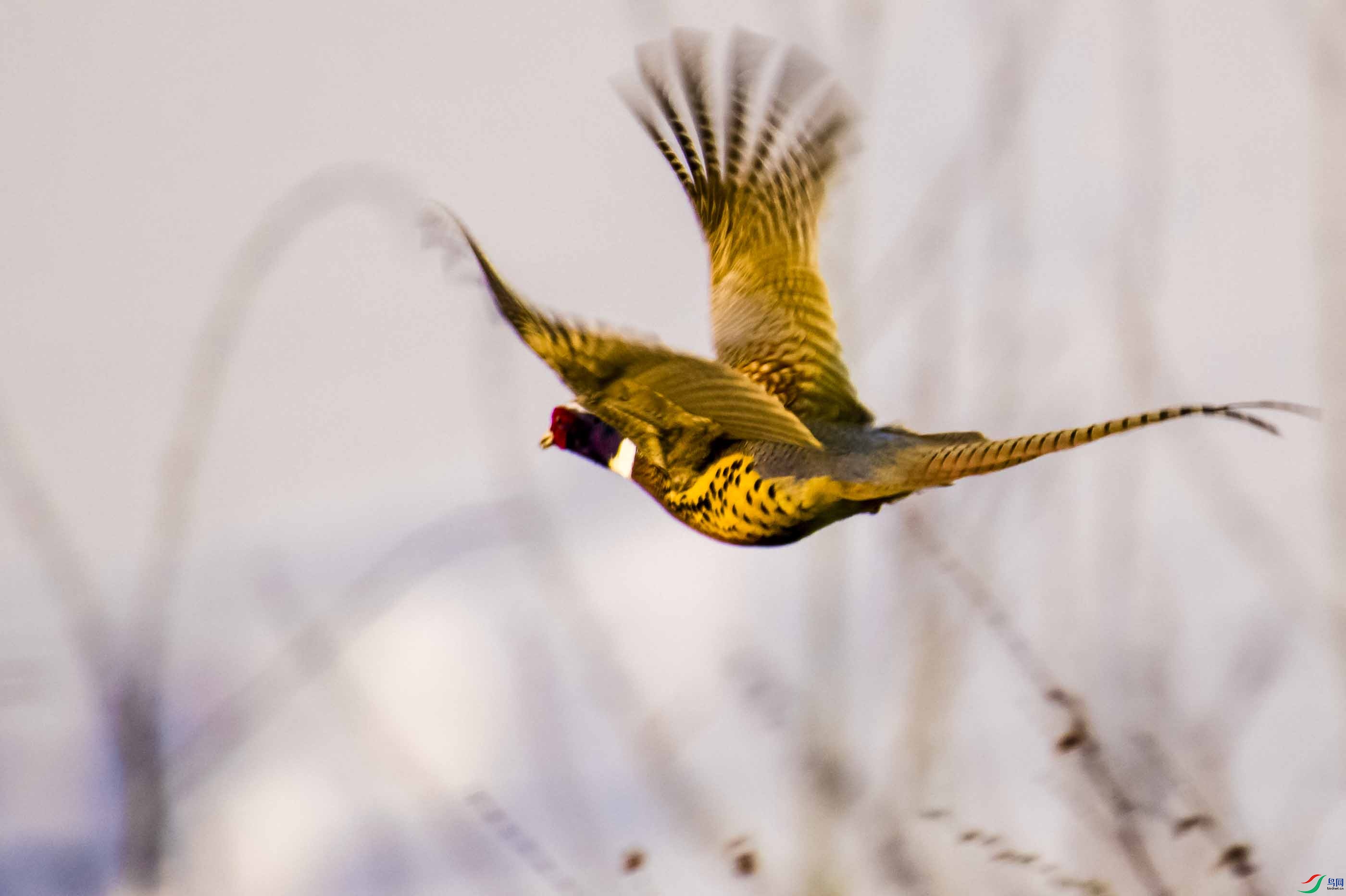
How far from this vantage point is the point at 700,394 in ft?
10.2

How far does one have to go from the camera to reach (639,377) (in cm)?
324

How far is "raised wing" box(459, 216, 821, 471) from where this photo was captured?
3.07 meters

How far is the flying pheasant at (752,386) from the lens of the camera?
3.15 m

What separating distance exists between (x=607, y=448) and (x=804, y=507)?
3.24 ft

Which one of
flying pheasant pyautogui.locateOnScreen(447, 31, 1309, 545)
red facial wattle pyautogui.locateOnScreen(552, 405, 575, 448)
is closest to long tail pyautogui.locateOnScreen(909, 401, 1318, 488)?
flying pheasant pyautogui.locateOnScreen(447, 31, 1309, 545)

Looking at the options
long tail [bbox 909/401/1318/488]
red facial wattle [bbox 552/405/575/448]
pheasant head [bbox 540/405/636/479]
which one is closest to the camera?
long tail [bbox 909/401/1318/488]

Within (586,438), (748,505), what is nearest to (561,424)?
(586,438)

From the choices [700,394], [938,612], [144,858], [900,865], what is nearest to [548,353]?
[700,394]

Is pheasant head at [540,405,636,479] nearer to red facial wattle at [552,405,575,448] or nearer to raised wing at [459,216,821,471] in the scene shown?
red facial wattle at [552,405,575,448]

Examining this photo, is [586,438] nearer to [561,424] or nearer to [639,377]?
[561,424]

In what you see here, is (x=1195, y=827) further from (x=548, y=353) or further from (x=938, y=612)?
(x=548, y=353)

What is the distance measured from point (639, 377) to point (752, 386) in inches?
11.0

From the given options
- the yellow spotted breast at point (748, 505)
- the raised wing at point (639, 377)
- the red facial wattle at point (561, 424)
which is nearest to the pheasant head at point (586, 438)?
the red facial wattle at point (561, 424)

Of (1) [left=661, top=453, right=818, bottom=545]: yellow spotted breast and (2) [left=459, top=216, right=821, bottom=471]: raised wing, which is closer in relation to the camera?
(2) [left=459, top=216, right=821, bottom=471]: raised wing
